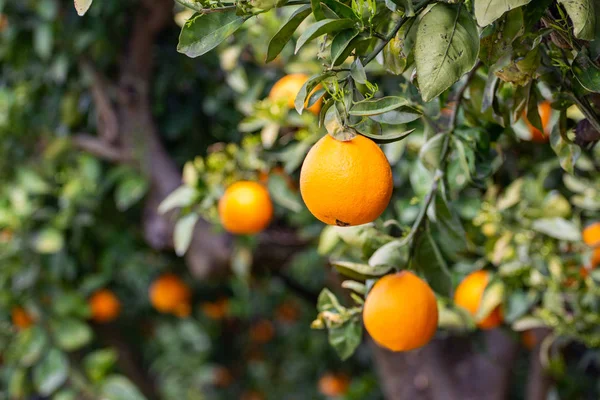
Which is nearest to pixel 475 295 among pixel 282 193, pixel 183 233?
pixel 282 193

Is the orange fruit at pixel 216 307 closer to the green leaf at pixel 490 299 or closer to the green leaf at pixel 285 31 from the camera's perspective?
the green leaf at pixel 490 299

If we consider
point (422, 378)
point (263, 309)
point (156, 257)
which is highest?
point (156, 257)

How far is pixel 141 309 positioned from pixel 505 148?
164cm

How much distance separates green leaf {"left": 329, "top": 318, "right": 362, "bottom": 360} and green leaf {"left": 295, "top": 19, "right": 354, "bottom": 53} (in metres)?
0.31

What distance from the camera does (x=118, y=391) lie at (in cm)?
162

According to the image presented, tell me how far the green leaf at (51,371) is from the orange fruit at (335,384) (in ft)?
3.82

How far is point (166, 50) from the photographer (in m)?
1.74

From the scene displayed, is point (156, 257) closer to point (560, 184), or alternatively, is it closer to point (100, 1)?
point (100, 1)

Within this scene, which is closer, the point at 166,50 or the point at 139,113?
the point at 139,113

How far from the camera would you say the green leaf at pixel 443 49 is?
1.53 feet

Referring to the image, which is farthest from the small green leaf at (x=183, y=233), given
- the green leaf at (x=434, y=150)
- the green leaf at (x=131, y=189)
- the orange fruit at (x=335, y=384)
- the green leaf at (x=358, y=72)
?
the orange fruit at (x=335, y=384)

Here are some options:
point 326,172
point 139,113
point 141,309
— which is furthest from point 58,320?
point 326,172

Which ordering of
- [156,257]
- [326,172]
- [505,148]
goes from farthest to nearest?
[156,257] → [505,148] → [326,172]

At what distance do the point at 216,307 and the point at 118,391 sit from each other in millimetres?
759
